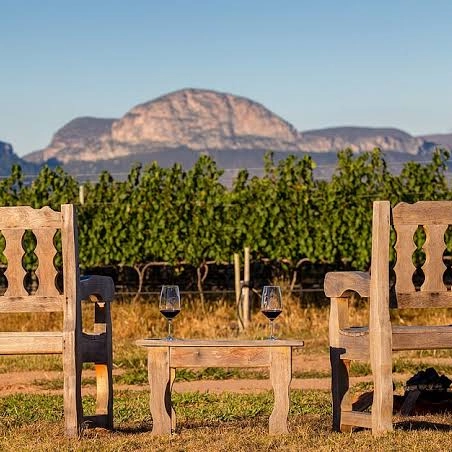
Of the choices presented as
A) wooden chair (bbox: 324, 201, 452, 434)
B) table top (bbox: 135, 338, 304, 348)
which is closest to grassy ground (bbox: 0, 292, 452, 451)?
wooden chair (bbox: 324, 201, 452, 434)

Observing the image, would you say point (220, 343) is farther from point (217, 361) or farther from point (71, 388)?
point (71, 388)

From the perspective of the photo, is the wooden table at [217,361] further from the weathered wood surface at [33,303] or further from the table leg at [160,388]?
the weathered wood surface at [33,303]

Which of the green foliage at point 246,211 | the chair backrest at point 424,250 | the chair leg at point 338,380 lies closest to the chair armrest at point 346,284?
the chair backrest at point 424,250

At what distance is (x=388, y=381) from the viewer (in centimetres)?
661

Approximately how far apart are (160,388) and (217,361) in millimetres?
368

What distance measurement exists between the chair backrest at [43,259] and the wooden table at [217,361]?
1.59 ft

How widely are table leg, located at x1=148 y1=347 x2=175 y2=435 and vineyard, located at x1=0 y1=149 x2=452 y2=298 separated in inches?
423

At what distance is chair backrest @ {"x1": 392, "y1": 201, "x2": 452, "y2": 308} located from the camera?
6.69 metres

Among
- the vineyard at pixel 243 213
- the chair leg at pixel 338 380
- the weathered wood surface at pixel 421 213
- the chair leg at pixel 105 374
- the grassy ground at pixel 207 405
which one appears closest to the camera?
the grassy ground at pixel 207 405

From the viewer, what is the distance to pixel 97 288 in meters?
7.17

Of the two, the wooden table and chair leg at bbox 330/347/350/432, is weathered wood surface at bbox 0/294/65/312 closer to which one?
the wooden table

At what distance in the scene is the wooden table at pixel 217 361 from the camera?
6.64 meters

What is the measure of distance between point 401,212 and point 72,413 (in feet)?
6.78

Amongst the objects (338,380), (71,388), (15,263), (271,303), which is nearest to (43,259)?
(15,263)
